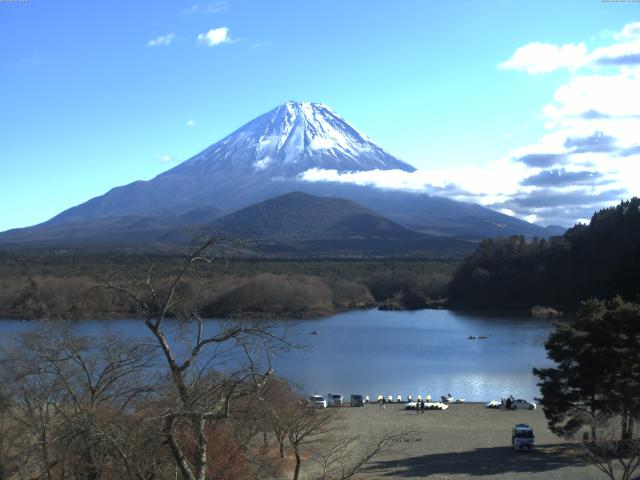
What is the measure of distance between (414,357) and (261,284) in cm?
1849

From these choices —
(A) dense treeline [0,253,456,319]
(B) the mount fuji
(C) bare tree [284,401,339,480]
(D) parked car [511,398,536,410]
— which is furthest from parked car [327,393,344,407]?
(B) the mount fuji

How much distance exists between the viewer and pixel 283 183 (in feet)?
427

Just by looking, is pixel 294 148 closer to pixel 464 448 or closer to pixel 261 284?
pixel 261 284

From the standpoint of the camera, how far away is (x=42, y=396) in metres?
6.55

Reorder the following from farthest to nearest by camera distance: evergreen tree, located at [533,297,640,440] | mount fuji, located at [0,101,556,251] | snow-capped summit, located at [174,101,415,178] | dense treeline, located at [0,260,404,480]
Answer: snow-capped summit, located at [174,101,415,178], mount fuji, located at [0,101,556,251], evergreen tree, located at [533,297,640,440], dense treeline, located at [0,260,404,480]

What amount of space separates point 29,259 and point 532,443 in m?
50.2

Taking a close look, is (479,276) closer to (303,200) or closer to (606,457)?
(606,457)

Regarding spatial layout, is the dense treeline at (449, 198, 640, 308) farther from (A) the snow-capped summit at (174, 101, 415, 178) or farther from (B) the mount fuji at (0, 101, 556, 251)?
(A) the snow-capped summit at (174, 101, 415, 178)

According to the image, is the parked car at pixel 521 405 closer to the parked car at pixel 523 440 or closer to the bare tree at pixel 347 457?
the parked car at pixel 523 440

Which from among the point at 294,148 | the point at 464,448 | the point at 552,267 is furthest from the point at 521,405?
the point at 294,148

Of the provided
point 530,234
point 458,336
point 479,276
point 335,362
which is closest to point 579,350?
point 335,362

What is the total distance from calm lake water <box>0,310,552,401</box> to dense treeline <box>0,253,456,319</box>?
12.8ft

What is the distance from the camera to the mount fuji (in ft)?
402

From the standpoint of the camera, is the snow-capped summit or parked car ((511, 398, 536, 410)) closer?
parked car ((511, 398, 536, 410))
